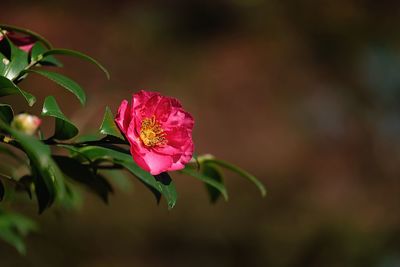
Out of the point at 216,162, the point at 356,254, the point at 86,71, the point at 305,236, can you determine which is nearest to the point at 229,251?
the point at 305,236

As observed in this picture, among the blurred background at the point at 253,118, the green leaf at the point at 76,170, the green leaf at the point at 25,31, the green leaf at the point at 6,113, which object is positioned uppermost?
the green leaf at the point at 25,31

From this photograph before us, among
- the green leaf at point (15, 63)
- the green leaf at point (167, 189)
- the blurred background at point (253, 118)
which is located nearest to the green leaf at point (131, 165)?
the green leaf at point (167, 189)

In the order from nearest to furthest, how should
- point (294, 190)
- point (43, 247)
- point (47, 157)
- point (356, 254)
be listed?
point (47, 157) < point (43, 247) < point (356, 254) < point (294, 190)

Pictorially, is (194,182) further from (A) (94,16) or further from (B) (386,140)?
(A) (94,16)

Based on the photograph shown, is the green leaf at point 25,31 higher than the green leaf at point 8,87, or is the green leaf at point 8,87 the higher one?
the green leaf at point 25,31

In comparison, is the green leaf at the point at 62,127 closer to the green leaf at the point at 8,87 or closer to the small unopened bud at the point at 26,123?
the green leaf at the point at 8,87

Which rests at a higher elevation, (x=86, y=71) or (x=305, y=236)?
(x=86, y=71)

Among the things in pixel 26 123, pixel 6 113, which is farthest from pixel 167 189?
pixel 26 123

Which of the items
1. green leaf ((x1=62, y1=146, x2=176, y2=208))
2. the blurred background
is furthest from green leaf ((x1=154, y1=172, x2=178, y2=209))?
the blurred background
